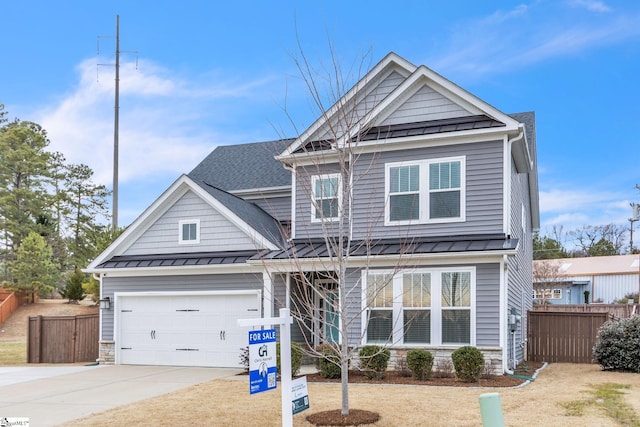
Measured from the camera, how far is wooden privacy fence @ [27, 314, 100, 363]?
18.8 m

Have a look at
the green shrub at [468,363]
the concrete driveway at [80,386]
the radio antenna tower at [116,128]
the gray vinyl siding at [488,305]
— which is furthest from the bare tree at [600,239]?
the concrete driveway at [80,386]

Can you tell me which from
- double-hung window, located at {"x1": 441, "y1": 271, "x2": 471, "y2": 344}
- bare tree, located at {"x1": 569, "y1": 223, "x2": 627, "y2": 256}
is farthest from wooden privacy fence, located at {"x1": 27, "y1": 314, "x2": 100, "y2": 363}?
bare tree, located at {"x1": 569, "y1": 223, "x2": 627, "y2": 256}

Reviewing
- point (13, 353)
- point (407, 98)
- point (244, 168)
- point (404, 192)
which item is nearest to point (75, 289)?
point (13, 353)

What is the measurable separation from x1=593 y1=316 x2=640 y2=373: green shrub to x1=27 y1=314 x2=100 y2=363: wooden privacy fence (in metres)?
13.9

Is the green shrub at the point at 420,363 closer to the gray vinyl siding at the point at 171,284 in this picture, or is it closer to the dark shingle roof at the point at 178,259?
the gray vinyl siding at the point at 171,284

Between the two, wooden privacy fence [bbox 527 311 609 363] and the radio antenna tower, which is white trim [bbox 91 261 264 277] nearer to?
wooden privacy fence [bbox 527 311 609 363]

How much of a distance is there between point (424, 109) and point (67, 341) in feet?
40.8

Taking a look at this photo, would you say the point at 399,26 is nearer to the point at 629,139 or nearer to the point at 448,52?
Answer: the point at 448,52

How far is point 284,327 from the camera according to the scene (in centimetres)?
775

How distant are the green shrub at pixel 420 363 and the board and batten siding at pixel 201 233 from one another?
5.57 metres

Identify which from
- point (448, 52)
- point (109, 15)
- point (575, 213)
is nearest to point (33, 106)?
point (109, 15)

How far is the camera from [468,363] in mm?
12258

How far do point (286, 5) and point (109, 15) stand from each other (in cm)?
3218

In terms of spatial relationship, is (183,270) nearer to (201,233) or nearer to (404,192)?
(201,233)
